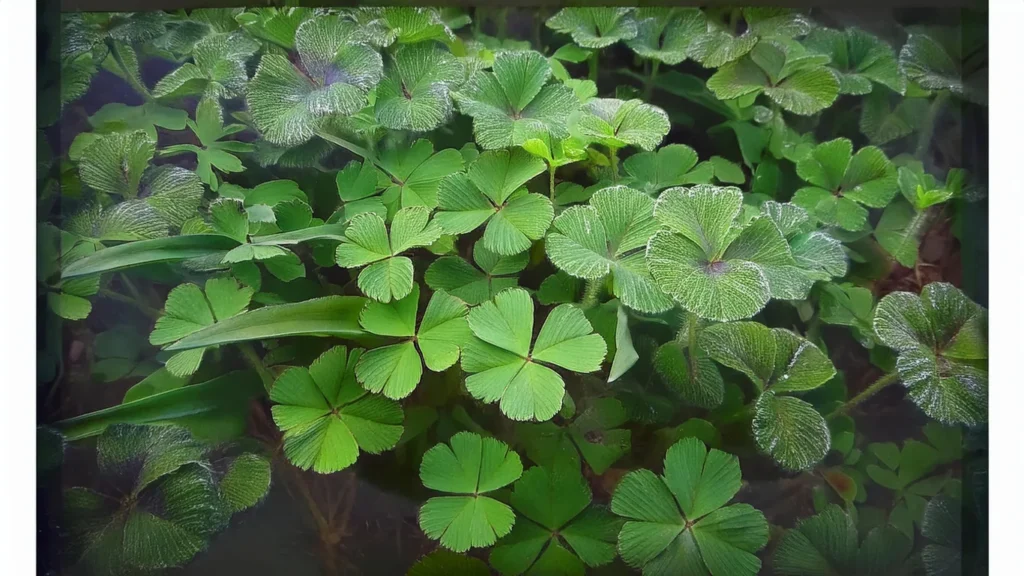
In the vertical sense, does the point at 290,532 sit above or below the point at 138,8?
below

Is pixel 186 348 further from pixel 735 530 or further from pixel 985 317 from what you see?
pixel 985 317

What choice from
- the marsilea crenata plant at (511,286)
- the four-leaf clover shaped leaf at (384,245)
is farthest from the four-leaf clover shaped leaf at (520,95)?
the four-leaf clover shaped leaf at (384,245)

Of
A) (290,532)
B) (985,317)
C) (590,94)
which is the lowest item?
(290,532)

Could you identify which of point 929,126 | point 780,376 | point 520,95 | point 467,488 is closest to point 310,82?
point 520,95

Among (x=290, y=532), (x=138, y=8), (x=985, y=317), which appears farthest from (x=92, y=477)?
(x=985, y=317)

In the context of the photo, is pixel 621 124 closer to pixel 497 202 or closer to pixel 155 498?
pixel 497 202
